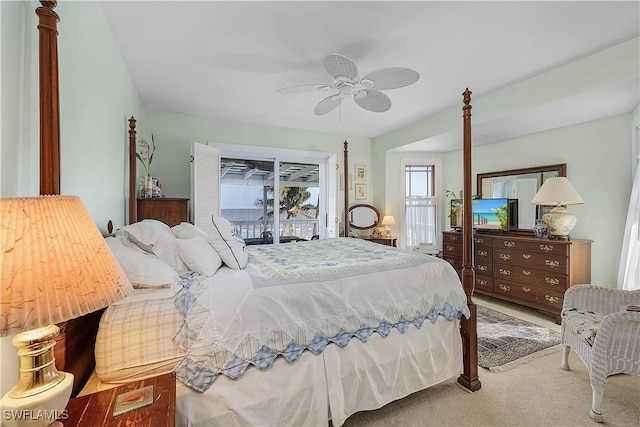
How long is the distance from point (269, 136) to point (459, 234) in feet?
11.0

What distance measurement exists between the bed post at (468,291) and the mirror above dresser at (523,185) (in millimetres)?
2472

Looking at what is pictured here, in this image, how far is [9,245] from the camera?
1.94 feet

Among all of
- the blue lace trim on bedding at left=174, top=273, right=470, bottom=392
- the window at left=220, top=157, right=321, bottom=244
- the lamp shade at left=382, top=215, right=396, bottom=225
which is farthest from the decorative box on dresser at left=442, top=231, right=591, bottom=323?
the blue lace trim on bedding at left=174, top=273, right=470, bottom=392

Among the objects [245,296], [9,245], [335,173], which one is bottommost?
[245,296]

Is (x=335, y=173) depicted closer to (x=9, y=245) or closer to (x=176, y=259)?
(x=176, y=259)


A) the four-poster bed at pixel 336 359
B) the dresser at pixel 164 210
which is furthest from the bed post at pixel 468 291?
the dresser at pixel 164 210

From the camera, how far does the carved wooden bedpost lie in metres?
0.94

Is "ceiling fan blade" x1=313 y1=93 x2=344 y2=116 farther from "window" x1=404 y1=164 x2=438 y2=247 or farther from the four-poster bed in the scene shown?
"window" x1=404 y1=164 x2=438 y2=247

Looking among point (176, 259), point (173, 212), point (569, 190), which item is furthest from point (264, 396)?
point (569, 190)


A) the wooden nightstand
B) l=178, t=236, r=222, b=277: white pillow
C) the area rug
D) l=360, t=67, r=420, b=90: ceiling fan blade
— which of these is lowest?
the area rug

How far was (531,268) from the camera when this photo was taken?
3.40 meters

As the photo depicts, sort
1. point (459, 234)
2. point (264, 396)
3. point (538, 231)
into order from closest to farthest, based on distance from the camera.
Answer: point (264, 396) < point (538, 231) < point (459, 234)

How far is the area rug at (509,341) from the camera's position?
2.36 meters

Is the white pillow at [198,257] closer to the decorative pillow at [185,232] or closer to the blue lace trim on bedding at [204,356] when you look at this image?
the blue lace trim on bedding at [204,356]
